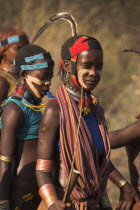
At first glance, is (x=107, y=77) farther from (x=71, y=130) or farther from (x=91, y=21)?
(x=71, y=130)

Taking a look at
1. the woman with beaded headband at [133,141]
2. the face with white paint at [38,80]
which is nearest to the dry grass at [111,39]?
the woman with beaded headband at [133,141]

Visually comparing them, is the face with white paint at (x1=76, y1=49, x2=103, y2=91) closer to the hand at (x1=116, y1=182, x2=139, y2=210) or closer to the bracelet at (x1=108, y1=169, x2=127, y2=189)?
the bracelet at (x1=108, y1=169, x2=127, y2=189)

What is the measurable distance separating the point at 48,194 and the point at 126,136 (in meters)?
1.39

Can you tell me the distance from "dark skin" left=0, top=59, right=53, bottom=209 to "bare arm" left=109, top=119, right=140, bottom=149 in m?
0.79

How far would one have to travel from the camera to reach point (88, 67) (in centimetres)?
361

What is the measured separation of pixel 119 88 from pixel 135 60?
2.26ft

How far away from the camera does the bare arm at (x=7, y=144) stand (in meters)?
3.99

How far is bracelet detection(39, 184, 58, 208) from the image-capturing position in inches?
132

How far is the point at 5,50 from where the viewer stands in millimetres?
5590

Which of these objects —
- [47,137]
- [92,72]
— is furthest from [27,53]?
[47,137]

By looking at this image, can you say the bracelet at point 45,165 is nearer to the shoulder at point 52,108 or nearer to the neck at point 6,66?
the shoulder at point 52,108

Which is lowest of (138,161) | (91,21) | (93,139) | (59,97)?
(138,161)

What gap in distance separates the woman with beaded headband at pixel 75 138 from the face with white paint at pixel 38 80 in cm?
44

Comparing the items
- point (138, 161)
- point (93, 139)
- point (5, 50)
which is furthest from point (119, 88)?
point (93, 139)
